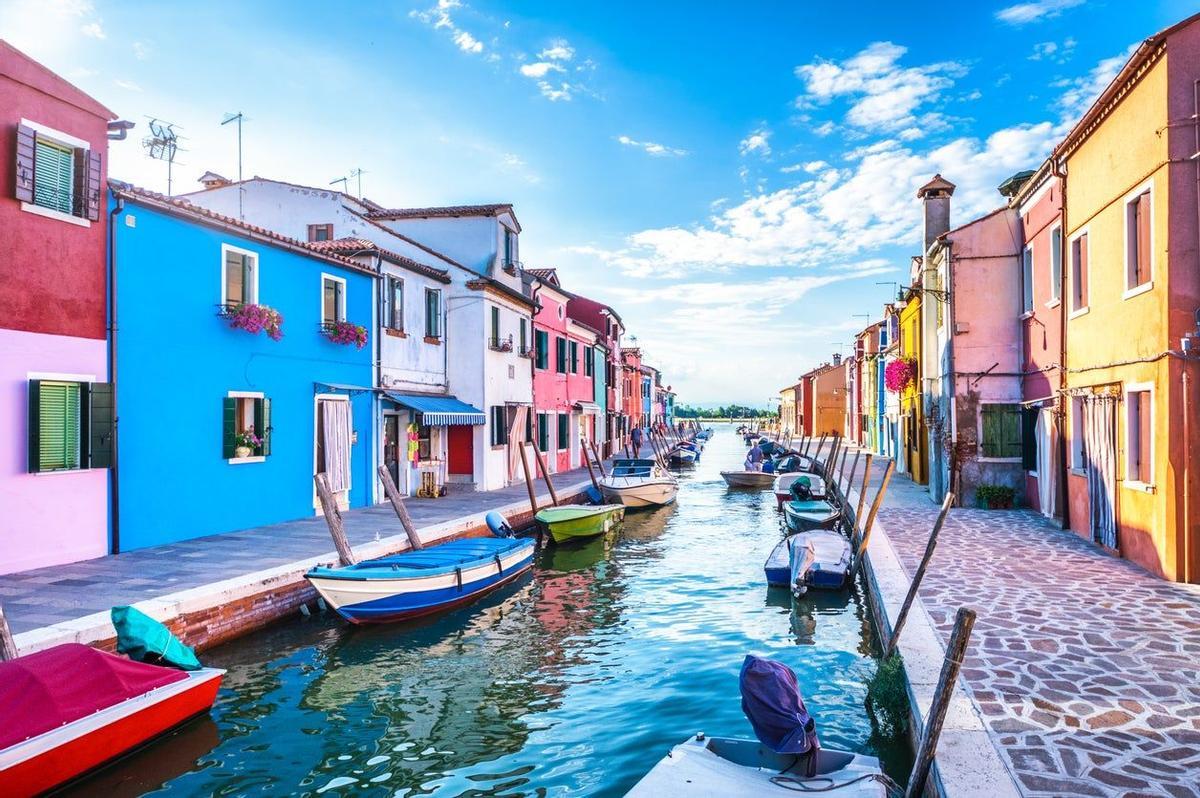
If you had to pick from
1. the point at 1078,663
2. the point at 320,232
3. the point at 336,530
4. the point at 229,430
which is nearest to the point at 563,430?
the point at 320,232

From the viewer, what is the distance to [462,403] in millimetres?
22719

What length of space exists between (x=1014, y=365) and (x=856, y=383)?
35.1m

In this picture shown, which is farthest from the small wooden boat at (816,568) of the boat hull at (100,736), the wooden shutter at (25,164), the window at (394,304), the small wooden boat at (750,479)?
the small wooden boat at (750,479)

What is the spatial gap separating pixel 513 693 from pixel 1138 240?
34.7 feet

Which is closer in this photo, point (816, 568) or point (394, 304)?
point (816, 568)

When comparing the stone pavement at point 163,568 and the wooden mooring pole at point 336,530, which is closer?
the stone pavement at point 163,568

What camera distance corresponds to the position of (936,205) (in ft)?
76.4

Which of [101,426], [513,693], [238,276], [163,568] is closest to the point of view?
[513,693]

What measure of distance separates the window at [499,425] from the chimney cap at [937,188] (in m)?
14.5

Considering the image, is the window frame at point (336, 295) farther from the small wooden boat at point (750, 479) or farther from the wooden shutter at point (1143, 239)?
the small wooden boat at point (750, 479)

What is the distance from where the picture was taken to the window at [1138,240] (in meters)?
10.7

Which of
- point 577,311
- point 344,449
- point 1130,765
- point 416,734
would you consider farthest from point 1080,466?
point 577,311

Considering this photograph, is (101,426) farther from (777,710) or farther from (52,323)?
(777,710)

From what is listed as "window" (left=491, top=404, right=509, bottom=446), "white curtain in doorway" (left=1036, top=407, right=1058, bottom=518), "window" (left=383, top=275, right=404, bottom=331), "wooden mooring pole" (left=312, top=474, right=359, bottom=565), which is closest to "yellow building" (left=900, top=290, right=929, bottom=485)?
"white curtain in doorway" (left=1036, top=407, right=1058, bottom=518)
